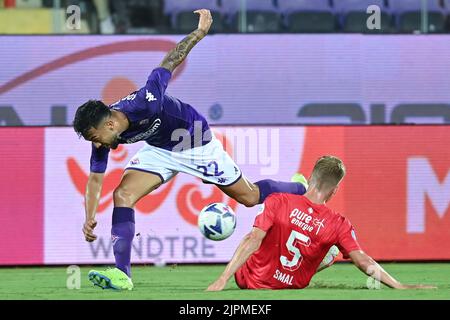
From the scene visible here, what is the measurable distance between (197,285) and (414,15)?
21.1 feet

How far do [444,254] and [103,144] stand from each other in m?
4.80

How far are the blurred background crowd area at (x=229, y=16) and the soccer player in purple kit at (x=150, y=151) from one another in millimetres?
4807

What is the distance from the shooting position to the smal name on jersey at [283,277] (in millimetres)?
7602

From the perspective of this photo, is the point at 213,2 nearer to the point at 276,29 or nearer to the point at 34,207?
the point at 276,29

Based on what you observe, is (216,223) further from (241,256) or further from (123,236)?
(241,256)

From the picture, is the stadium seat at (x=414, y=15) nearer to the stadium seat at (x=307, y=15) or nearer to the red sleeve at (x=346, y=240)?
the stadium seat at (x=307, y=15)

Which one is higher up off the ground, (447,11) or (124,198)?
(447,11)

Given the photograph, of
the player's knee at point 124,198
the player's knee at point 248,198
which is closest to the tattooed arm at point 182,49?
the player's knee at point 124,198

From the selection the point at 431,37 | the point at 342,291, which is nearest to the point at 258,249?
the point at 342,291

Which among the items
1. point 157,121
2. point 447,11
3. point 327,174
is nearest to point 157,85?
point 157,121

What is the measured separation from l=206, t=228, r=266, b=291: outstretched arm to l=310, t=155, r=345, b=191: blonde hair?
49 cm

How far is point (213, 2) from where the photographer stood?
45.2ft

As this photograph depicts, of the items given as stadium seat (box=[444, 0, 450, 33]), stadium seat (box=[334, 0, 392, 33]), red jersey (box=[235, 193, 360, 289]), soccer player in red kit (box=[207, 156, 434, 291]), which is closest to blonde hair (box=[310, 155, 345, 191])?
soccer player in red kit (box=[207, 156, 434, 291])

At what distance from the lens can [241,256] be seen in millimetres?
7289
